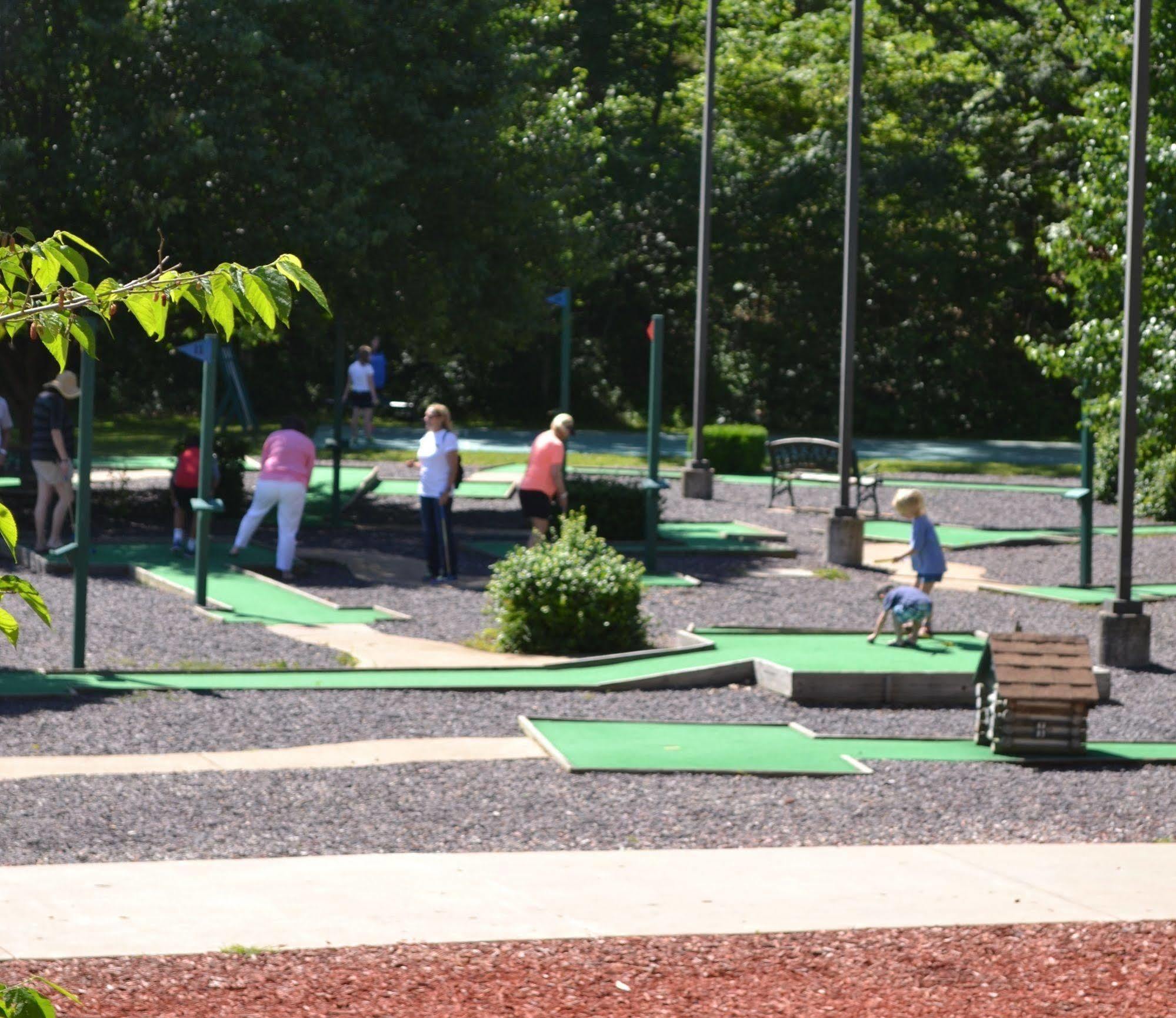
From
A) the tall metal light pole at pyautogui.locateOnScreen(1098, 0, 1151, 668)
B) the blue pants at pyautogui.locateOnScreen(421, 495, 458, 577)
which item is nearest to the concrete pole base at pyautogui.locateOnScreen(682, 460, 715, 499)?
the blue pants at pyautogui.locateOnScreen(421, 495, 458, 577)

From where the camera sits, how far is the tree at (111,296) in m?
3.64

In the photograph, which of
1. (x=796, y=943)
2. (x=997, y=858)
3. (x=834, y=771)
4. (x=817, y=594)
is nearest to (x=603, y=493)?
(x=817, y=594)

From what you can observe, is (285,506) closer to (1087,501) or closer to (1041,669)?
→ (1087,501)

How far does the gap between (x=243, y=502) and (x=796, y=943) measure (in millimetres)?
16543

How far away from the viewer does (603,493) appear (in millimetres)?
20609

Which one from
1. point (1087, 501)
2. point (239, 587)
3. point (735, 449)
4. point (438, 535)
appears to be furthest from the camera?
point (735, 449)

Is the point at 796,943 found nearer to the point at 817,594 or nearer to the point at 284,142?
the point at 817,594

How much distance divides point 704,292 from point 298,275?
2265 centimetres

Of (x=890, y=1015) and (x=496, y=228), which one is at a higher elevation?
(x=496, y=228)

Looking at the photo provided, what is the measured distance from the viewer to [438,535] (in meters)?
17.7

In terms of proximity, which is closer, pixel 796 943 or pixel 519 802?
pixel 796 943

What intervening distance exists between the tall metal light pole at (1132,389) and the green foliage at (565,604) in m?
3.51

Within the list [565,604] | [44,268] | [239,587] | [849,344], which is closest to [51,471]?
[239,587]

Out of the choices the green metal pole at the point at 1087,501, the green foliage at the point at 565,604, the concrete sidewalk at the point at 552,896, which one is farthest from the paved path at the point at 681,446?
the concrete sidewalk at the point at 552,896
